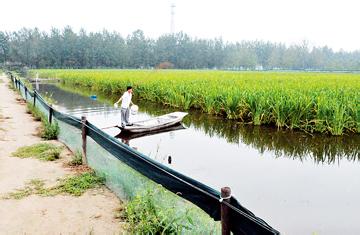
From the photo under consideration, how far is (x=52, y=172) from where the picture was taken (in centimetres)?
598

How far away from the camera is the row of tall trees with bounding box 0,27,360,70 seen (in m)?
82.6

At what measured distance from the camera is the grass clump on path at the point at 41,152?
6.89 meters

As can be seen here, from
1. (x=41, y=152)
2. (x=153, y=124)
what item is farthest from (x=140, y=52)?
(x=41, y=152)

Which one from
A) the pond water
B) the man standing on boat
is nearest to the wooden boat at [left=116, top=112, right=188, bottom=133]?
the man standing on boat

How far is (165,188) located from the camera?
357cm

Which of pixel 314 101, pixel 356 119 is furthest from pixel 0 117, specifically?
pixel 356 119

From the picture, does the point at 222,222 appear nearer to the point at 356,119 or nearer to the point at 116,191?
the point at 116,191

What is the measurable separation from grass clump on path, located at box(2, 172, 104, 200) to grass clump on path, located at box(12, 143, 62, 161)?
4.50 ft

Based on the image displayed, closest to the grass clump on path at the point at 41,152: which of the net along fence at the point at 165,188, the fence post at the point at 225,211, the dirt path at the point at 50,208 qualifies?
the dirt path at the point at 50,208

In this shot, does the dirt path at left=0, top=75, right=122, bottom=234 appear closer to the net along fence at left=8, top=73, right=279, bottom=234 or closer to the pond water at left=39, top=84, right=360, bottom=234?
the net along fence at left=8, top=73, right=279, bottom=234

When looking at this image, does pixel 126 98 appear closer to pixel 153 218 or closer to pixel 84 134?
pixel 84 134

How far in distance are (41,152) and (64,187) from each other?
7.83 feet

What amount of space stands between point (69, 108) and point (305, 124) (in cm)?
1281

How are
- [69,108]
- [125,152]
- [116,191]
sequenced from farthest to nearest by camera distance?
[69,108] < [116,191] < [125,152]
